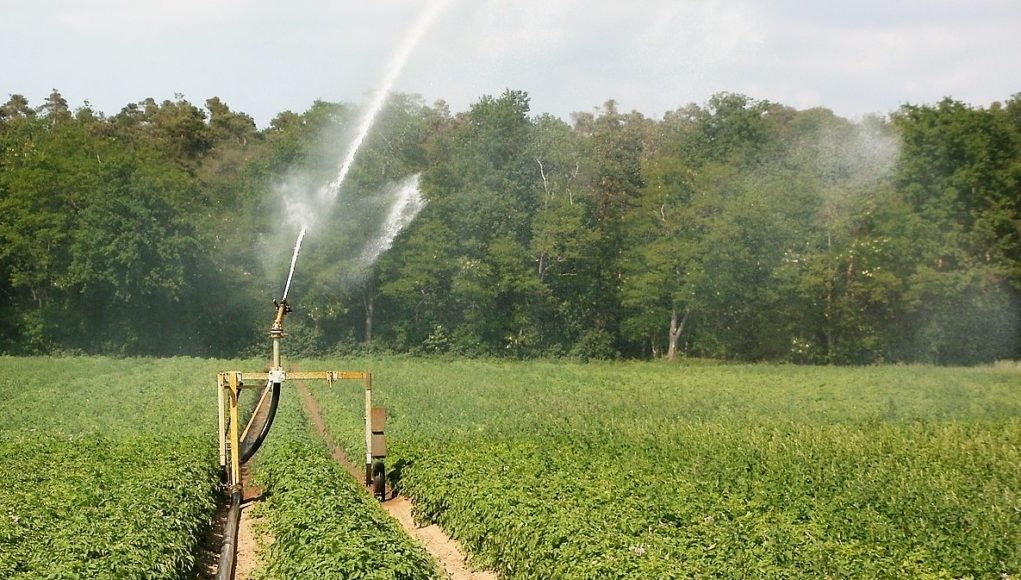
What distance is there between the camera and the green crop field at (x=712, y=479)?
1162 cm

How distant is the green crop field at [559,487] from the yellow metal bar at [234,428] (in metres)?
0.46

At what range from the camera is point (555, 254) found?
67250 mm

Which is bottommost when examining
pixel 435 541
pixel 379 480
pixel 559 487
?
pixel 435 541

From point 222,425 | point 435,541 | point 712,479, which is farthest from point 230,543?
point 712,479

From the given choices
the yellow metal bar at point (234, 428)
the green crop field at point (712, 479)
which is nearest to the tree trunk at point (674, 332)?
the green crop field at point (712, 479)

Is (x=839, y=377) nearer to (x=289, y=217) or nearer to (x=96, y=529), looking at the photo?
(x=289, y=217)

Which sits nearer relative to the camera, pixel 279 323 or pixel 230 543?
pixel 230 543

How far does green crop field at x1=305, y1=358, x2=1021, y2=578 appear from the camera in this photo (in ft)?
38.1

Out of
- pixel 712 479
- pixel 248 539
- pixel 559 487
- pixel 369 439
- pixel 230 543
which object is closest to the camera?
pixel 230 543

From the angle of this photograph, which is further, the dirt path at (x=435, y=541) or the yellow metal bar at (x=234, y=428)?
the yellow metal bar at (x=234, y=428)

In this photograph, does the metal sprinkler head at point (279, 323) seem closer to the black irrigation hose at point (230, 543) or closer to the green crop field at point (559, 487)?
the green crop field at point (559, 487)

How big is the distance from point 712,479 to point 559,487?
329cm

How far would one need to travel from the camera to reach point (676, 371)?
164 feet

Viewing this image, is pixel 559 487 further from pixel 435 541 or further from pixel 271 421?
pixel 271 421
